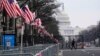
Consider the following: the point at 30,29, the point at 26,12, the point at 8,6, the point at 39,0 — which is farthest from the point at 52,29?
the point at 8,6

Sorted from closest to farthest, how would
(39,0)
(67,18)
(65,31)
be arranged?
(39,0)
(65,31)
(67,18)

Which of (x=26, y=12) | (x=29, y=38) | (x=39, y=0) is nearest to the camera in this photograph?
(x=26, y=12)

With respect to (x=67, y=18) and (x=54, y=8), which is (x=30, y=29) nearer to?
(x=54, y=8)

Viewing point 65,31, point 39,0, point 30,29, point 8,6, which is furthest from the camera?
point 65,31

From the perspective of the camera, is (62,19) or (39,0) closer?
(39,0)

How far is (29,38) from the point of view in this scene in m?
52.0

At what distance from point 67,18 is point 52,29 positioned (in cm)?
9393

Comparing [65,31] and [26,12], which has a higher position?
[26,12]

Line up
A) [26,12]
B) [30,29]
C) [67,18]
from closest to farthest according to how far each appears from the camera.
Answer: [26,12] → [30,29] → [67,18]

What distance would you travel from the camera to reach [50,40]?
253 feet

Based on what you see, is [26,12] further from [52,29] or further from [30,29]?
[52,29]

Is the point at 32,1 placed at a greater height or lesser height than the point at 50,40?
greater

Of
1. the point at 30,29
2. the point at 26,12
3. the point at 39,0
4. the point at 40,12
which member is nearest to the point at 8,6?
the point at 26,12

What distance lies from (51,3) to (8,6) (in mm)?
49579
